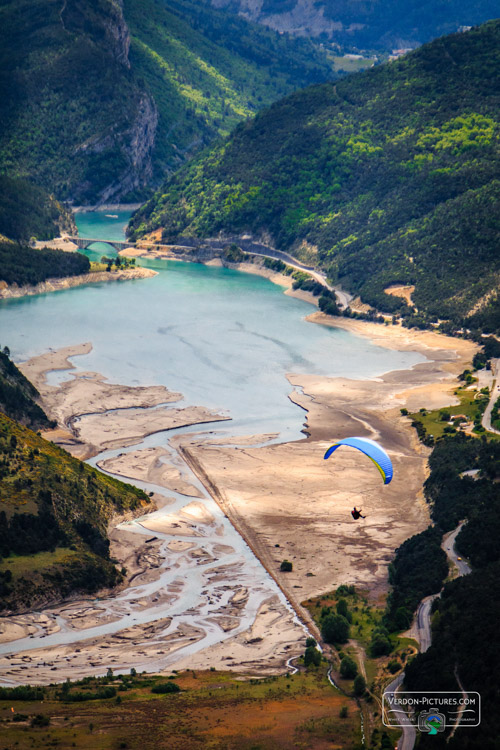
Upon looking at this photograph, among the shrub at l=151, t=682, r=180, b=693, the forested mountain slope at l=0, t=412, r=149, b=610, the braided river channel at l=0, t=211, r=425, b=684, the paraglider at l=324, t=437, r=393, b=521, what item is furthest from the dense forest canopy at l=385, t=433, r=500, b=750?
the forested mountain slope at l=0, t=412, r=149, b=610

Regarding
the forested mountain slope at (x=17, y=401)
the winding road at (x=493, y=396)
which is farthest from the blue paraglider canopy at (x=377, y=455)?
the forested mountain slope at (x=17, y=401)

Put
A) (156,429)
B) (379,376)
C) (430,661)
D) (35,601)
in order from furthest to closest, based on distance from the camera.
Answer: (379,376) → (156,429) → (35,601) → (430,661)

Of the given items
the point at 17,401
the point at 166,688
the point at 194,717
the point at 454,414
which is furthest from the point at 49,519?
the point at 454,414

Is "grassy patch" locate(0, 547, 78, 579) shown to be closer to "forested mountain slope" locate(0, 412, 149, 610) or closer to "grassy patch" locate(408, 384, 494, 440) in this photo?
"forested mountain slope" locate(0, 412, 149, 610)

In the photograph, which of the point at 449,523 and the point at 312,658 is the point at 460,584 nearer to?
the point at 312,658

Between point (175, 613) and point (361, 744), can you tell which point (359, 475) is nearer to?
point (175, 613)

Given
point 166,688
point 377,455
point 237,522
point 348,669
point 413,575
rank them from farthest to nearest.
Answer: point 237,522 → point 413,575 → point 377,455 → point 348,669 → point 166,688

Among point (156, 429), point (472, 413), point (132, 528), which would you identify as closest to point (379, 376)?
point (472, 413)

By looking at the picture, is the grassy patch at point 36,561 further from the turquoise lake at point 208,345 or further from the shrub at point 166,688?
the turquoise lake at point 208,345
